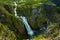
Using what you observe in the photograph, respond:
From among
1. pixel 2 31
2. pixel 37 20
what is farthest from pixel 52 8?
pixel 2 31

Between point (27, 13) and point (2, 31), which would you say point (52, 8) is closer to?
A: point (27, 13)

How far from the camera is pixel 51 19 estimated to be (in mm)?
84312

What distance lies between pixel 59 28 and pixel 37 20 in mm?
13434

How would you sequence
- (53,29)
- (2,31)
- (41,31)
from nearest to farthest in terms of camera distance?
(2,31)
(53,29)
(41,31)

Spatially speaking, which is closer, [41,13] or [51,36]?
[51,36]

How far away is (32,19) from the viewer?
7906cm

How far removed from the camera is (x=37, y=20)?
262 ft

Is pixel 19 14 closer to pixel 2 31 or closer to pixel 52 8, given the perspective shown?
pixel 52 8

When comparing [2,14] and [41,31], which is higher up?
[2,14]

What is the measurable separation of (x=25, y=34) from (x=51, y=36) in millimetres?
11053

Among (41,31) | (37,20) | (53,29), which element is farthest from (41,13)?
(53,29)

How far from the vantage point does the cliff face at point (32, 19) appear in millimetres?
68188

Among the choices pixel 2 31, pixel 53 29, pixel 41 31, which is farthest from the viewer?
pixel 41 31

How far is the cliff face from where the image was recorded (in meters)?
68.2
